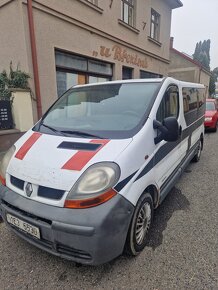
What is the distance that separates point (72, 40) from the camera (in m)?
6.93

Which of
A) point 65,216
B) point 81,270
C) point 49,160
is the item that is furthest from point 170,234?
point 49,160

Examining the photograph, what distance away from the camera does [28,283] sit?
6.39 ft

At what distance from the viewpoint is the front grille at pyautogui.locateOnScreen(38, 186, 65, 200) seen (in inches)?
71.3

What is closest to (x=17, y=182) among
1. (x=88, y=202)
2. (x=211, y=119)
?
(x=88, y=202)

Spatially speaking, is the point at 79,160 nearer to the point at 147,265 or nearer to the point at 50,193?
the point at 50,193

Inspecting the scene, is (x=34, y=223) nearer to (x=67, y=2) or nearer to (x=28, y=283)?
(x=28, y=283)

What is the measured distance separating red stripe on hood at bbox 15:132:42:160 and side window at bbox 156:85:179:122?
143 centimetres

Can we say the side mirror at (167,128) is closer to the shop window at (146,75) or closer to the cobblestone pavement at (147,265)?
the cobblestone pavement at (147,265)

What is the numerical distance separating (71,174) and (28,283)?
1090mm

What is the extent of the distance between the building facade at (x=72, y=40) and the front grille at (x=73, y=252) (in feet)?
16.1

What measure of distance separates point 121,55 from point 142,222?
27.8ft

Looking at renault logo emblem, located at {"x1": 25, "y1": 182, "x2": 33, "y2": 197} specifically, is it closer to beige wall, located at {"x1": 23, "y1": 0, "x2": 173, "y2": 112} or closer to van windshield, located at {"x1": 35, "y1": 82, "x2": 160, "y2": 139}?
van windshield, located at {"x1": 35, "y1": 82, "x2": 160, "y2": 139}

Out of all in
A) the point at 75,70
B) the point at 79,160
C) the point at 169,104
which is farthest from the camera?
the point at 75,70

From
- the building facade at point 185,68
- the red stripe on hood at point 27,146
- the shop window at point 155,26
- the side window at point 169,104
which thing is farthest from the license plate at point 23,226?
the building facade at point 185,68
